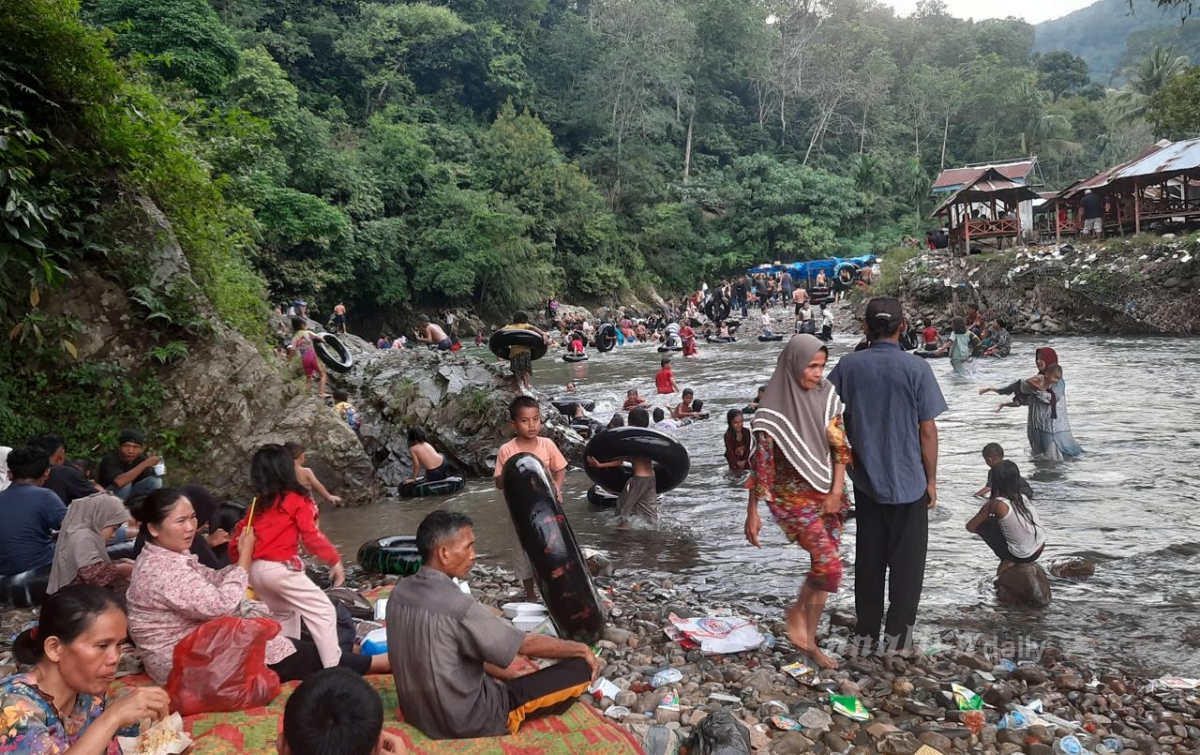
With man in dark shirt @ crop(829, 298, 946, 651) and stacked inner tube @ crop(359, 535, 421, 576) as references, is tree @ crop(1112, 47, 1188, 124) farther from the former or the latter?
stacked inner tube @ crop(359, 535, 421, 576)

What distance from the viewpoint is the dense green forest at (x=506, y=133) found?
9.60m

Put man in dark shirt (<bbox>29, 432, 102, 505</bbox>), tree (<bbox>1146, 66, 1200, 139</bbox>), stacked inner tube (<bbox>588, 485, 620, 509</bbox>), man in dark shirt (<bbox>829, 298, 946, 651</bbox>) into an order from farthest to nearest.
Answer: tree (<bbox>1146, 66, 1200, 139</bbox>) < stacked inner tube (<bbox>588, 485, 620, 509</bbox>) < man in dark shirt (<bbox>29, 432, 102, 505</bbox>) < man in dark shirt (<bbox>829, 298, 946, 651</bbox>)

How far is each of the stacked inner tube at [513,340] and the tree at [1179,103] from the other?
26194mm

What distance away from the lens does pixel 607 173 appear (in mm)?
50250

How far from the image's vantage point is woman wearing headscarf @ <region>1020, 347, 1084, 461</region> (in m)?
9.27

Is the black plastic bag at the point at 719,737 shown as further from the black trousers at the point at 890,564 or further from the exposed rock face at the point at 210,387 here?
the exposed rock face at the point at 210,387

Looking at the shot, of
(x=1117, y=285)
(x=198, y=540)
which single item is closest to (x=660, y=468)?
(x=198, y=540)

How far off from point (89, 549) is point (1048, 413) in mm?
9757

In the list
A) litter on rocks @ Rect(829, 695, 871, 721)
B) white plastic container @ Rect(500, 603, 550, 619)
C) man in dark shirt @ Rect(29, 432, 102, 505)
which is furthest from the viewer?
man in dark shirt @ Rect(29, 432, 102, 505)

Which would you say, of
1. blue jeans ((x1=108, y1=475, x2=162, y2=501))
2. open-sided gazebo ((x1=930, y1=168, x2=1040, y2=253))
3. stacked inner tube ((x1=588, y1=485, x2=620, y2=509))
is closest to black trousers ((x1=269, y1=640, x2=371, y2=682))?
blue jeans ((x1=108, y1=475, x2=162, y2=501))

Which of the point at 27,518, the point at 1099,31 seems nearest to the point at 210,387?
the point at 27,518

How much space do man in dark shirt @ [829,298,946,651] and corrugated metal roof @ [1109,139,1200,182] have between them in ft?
92.1

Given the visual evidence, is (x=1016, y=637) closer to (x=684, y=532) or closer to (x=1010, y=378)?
(x=684, y=532)

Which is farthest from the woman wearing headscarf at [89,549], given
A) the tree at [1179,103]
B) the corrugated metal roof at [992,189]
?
the tree at [1179,103]
